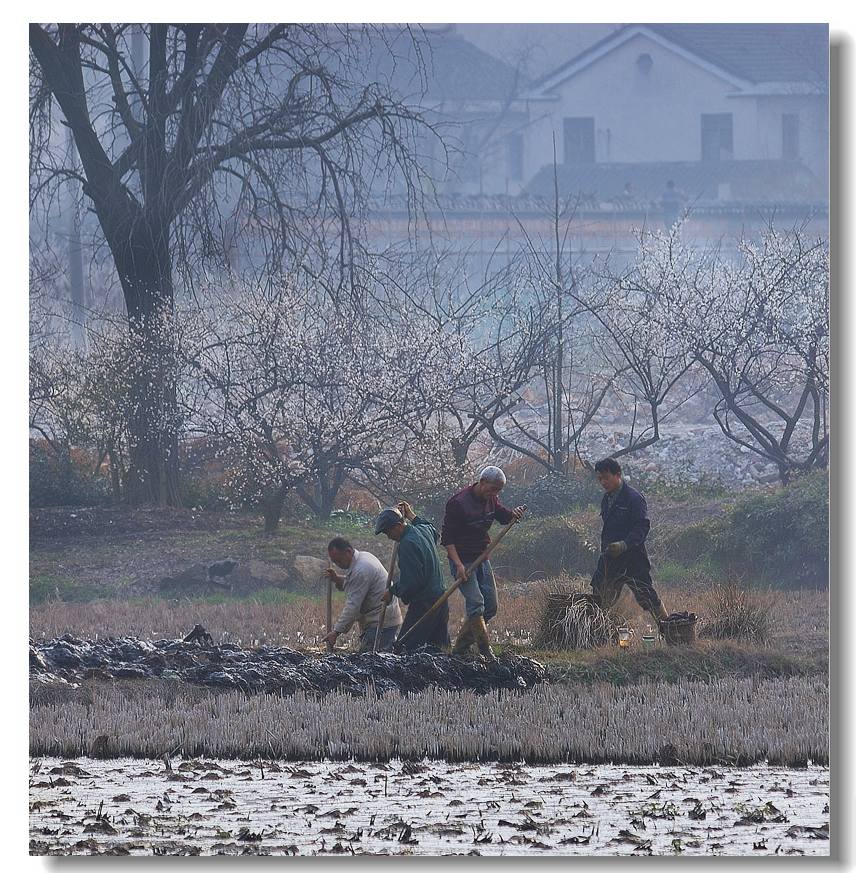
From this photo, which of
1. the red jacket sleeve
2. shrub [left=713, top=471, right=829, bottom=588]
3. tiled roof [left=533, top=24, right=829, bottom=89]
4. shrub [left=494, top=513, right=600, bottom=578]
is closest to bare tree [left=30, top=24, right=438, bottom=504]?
tiled roof [left=533, top=24, right=829, bottom=89]

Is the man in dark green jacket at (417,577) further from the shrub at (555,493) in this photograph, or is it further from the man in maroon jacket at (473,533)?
the shrub at (555,493)

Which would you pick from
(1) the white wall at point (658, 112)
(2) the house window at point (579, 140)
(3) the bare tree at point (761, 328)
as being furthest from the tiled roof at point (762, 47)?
(3) the bare tree at point (761, 328)

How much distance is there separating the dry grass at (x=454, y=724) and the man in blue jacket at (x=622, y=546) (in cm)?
111

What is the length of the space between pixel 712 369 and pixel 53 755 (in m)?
6.48

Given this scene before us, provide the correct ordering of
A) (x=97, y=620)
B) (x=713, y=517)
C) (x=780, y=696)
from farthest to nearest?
1. (x=713, y=517)
2. (x=97, y=620)
3. (x=780, y=696)

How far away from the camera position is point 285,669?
948 cm

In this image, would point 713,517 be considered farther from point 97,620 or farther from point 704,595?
point 97,620

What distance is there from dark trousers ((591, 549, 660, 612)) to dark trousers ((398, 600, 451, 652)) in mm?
1065

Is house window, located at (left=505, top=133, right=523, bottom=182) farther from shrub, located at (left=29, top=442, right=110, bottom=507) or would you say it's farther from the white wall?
shrub, located at (left=29, top=442, right=110, bottom=507)

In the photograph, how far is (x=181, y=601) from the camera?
1112 centimetres

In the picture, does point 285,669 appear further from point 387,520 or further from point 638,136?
point 638,136

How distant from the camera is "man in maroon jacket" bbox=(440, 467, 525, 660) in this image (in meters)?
9.80

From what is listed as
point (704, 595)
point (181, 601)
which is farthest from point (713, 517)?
point (181, 601)

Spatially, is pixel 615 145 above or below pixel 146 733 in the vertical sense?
above
